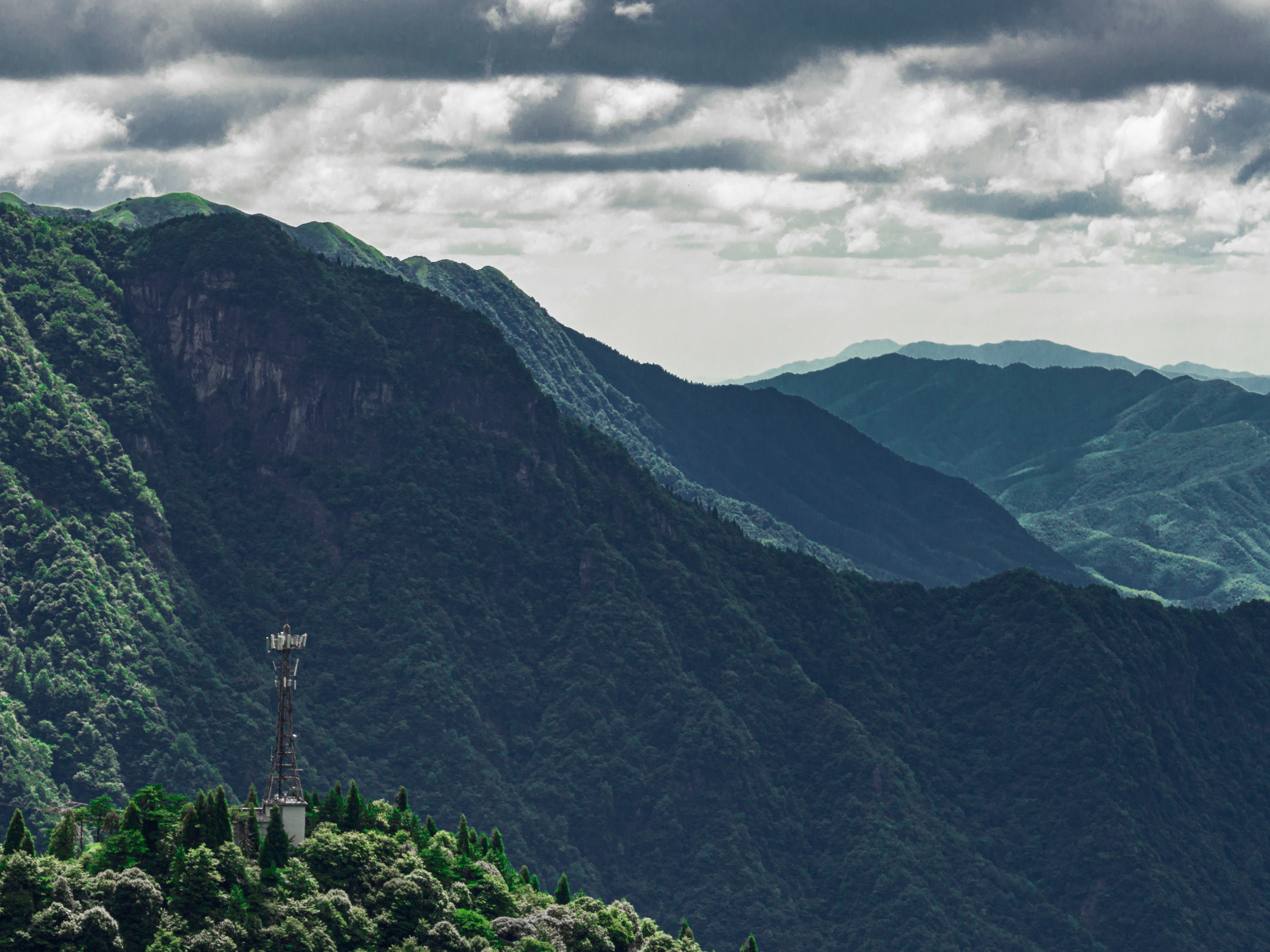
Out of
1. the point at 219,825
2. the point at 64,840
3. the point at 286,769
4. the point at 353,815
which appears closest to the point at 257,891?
the point at 219,825

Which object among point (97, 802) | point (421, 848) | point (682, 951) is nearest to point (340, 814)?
point (421, 848)

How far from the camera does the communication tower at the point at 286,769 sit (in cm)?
17975

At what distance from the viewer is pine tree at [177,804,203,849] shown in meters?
168

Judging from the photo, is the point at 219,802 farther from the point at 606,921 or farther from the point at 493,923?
the point at 606,921

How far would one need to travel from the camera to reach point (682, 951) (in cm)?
19750

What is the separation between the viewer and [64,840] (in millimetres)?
178500

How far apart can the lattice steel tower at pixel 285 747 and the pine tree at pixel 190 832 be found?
9.88 meters

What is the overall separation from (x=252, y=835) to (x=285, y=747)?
799 centimetres

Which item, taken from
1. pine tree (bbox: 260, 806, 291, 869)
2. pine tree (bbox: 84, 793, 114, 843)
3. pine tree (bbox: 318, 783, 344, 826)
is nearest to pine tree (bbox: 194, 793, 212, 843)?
pine tree (bbox: 260, 806, 291, 869)

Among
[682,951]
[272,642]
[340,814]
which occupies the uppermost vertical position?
[272,642]

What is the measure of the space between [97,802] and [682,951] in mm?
53652

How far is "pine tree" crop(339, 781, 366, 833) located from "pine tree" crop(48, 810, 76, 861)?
875 inches

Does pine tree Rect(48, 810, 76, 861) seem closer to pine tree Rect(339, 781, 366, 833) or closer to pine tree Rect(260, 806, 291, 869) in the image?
pine tree Rect(260, 806, 291, 869)

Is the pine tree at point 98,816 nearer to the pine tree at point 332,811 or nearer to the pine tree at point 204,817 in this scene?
the pine tree at point 204,817
